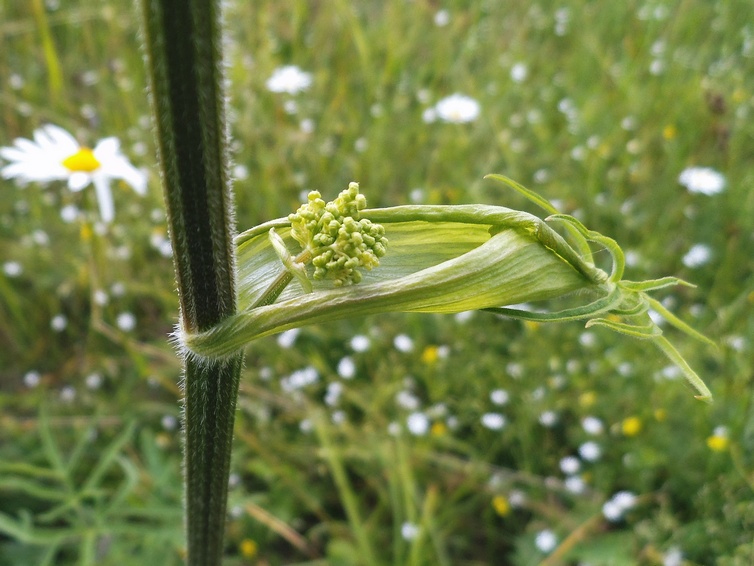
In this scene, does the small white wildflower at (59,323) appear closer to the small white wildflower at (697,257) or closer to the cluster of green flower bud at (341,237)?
the cluster of green flower bud at (341,237)

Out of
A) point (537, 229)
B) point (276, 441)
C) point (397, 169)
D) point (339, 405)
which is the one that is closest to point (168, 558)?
point (276, 441)

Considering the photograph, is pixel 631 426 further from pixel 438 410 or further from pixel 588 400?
pixel 438 410

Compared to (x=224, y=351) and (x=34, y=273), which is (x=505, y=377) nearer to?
(x=224, y=351)

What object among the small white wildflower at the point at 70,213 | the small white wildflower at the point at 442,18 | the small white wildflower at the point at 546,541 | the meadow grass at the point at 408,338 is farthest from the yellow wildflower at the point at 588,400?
the small white wildflower at the point at 442,18

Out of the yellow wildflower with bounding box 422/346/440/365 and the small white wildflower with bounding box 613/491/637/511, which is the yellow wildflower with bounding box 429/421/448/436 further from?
the small white wildflower with bounding box 613/491/637/511

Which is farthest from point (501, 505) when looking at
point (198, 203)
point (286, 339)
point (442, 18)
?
point (442, 18)

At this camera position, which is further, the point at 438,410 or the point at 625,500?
the point at 438,410

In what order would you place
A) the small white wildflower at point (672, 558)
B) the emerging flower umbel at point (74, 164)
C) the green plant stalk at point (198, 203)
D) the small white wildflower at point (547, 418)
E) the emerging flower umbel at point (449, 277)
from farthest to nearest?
1. the small white wildflower at point (547, 418)
2. the emerging flower umbel at point (74, 164)
3. the small white wildflower at point (672, 558)
4. the emerging flower umbel at point (449, 277)
5. the green plant stalk at point (198, 203)
